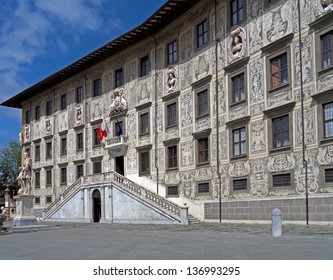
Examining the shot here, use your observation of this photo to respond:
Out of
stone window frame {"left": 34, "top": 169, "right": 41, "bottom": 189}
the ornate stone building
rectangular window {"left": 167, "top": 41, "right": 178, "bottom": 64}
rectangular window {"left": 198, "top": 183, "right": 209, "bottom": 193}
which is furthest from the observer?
stone window frame {"left": 34, "top": 169, "right": 41, "bottom": 189}

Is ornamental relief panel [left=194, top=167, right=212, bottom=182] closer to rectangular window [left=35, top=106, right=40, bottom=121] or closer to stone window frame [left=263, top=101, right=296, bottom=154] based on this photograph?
stone window frame [left=263, top=101, right=296, bottom=154]

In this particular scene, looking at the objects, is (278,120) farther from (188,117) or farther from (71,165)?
(71,165)

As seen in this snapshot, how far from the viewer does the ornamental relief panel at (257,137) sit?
26.3 m

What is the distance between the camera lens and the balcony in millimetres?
38531

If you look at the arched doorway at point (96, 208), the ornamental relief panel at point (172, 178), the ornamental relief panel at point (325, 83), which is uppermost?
the ornamental relief panel at point (325, 83)

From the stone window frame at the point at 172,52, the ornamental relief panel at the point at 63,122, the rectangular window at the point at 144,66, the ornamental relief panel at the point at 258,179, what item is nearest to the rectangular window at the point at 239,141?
the ornamental relief panel at the point at 258,179

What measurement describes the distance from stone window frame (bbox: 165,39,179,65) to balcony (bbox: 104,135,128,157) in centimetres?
724

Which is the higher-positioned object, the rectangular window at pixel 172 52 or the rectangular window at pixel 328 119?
the rectangular window at pixel 172 52

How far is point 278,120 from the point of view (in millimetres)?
25672

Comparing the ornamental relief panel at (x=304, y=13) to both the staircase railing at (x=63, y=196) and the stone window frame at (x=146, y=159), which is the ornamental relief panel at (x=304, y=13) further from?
the staircase railing at (x=63, y=196)

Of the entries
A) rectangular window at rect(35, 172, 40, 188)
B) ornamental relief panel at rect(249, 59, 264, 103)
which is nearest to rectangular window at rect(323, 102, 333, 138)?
ornamental relief panel at rect(249, 59, 264, 103)

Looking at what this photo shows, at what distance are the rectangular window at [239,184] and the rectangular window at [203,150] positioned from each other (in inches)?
119
